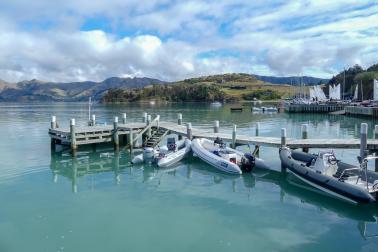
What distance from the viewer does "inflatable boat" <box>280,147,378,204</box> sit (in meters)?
18.2

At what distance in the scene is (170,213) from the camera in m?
18.4

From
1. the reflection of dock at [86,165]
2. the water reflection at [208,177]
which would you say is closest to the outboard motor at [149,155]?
the water reflection at [208,177]

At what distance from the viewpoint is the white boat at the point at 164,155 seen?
28422mm

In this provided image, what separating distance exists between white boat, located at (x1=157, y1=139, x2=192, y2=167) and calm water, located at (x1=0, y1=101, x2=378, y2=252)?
1.02 metres

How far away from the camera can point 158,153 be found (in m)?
29.4

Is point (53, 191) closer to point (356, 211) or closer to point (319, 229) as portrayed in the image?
point (319, 229)

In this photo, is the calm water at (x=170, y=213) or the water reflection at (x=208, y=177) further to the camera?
the water reflection at (x=208, y=177)

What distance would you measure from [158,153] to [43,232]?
46.0ft

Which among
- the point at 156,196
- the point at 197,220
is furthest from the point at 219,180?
the point at 197,220

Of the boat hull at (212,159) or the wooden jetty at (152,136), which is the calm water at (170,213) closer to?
the boat hull at (212,159)

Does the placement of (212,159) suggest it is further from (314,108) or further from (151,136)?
(314,108)

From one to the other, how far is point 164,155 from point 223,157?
485 centimetres

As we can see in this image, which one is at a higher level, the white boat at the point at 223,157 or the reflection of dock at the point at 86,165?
the white boat at the point at 223,157

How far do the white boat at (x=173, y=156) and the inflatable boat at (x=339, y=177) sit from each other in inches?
351
